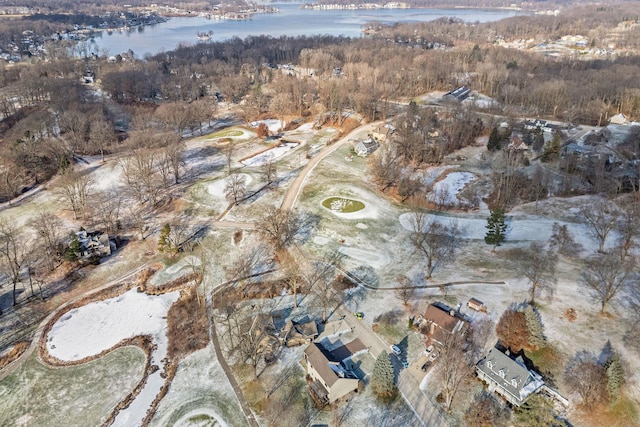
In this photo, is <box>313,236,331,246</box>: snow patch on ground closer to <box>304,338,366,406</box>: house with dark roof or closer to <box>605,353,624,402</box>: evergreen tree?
<box>304,338,366,406</box>: house with dark roof

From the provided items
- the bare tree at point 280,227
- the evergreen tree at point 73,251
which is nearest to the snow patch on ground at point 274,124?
the bare tree at point 280,227

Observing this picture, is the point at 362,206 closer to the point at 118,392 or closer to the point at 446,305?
the point at 446,305

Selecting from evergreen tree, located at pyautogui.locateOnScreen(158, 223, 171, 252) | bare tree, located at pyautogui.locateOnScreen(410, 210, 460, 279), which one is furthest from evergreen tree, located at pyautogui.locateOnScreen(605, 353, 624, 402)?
evergreen tree, located at pyautogui.locateOnScreen(158, 223, 171, 252)

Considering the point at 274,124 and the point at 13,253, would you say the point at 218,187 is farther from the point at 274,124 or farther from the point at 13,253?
the point at 274,124

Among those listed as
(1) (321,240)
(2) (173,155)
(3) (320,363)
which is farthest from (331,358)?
(2) (173,155)

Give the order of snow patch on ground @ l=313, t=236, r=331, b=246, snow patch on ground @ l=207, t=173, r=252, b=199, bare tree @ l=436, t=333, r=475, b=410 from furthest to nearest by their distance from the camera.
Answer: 1. snow patch on ground @ l=207, t=173, r=252, b=199
2. snow patch on ground @ l=313, t=236, r=331, b=246
3. bare tree @ l=436, t=333, r=475, b=410

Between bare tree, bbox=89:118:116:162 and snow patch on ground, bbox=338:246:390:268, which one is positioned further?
bare tree, bbox=89:118:116:162

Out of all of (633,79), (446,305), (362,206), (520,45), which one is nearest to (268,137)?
(362,206)
